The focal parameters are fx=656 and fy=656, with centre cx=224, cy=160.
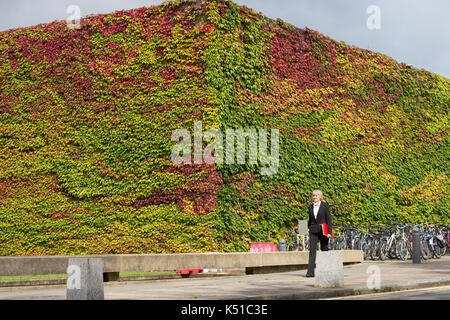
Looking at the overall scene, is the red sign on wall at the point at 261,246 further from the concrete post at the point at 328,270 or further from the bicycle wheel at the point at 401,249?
the concrete post at the point at 328,270

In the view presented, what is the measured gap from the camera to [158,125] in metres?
20.4

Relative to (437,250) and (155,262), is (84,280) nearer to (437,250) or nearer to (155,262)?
(155,262)

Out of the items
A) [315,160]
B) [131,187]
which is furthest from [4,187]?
[315,160]

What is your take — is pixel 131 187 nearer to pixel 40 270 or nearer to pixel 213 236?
pixel 213 236

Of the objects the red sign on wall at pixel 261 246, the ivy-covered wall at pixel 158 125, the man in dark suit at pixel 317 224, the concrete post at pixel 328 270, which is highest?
the ivy-covered wall at pixel 158 125

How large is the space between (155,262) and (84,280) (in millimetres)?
6324

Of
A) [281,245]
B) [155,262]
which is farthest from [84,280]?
[281,245]

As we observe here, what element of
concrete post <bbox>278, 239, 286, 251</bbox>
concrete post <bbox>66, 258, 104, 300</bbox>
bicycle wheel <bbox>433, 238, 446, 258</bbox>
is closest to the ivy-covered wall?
concrete post <bbox>278, 239, 286, 251</bbox>

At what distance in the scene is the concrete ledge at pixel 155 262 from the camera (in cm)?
1392

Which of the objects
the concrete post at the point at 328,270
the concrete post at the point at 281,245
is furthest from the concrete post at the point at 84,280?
the concrete post at the point at 281,245

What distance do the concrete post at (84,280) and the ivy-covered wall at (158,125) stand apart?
1032 centimetres

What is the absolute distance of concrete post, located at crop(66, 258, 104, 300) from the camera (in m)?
9.16
